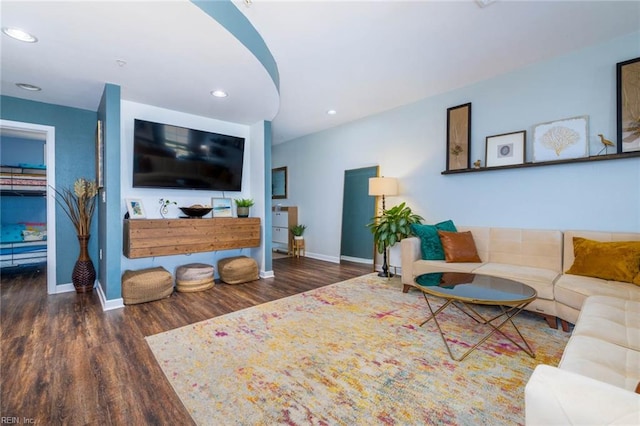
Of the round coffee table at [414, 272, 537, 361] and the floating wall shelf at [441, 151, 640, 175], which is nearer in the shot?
the round coffee table at [414, 272, 537, 361]

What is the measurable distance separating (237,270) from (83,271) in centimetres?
181

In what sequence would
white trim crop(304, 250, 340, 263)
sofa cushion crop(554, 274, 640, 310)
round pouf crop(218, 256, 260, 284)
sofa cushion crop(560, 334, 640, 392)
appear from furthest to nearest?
white trim crop(304, 250, 340, 263)
round pouf crop(218, 256, 260, 284)
sofa cushion crop(554, 274, 640, 310)
sofa cushion crop(560, 334, 640, 392)

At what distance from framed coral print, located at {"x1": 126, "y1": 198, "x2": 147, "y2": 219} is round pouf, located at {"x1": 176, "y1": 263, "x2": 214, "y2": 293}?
82 centimetres

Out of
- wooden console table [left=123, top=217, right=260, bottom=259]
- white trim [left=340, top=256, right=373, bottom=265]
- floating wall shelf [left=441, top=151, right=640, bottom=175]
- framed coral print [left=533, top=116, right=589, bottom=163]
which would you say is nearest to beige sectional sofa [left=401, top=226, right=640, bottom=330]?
floating wall shelf [left=441, top=151, right=640, bottom=175]

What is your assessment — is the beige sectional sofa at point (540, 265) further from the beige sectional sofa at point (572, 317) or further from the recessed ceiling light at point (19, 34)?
the recessed ceiling light at point (19, 34)

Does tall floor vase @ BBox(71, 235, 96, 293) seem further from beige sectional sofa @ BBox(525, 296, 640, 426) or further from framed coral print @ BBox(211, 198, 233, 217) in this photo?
beige sectional sofa @ BBox(525, 296, 640, 426)

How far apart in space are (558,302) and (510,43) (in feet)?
8.05

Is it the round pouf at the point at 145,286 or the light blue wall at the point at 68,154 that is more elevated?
the light blue wall at the point at 68,154

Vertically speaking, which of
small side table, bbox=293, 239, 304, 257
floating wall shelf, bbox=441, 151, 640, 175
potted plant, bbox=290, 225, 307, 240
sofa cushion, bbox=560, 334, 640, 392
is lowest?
small side table, bbox=293, 239, 304, 257

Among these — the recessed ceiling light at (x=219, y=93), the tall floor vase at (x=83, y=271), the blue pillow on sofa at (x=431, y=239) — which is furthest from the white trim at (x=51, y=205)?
the blue pillow on sofa at (x=431, y=239)

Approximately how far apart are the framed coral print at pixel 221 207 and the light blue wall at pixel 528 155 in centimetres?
230

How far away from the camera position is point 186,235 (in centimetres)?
341

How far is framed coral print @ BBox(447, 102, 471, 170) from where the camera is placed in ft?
11.9

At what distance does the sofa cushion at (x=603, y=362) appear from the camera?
1103mm
